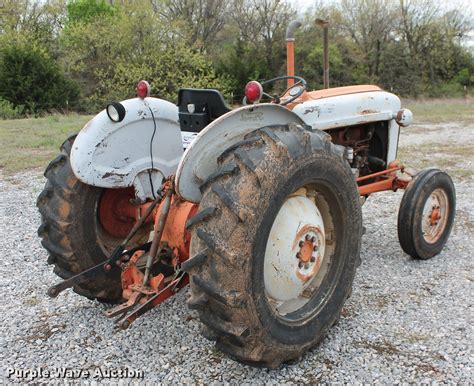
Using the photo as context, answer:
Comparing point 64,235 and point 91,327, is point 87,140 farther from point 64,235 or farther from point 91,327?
point 91,327

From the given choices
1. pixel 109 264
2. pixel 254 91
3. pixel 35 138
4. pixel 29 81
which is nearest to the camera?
pixel 254 91

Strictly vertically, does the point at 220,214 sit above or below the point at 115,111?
below

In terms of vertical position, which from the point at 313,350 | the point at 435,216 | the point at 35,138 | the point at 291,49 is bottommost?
the point at 35,138

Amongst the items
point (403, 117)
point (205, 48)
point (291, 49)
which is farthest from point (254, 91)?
point (205, 48)

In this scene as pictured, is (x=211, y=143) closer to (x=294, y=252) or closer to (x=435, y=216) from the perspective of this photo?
(x=294, y=252)

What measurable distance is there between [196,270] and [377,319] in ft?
4.86

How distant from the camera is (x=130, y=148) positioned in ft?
10.1

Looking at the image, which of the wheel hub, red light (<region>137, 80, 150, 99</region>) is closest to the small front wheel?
the wheel hub

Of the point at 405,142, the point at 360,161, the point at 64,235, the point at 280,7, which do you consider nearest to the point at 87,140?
the point at 64,235

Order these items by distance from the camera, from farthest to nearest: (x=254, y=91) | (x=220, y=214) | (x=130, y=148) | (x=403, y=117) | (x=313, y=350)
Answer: (x=403, y=117), (x=130, y=148), (x=313, y=350), (x=254, y=91), (x=220, y=214)

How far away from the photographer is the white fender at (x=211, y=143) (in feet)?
7.82

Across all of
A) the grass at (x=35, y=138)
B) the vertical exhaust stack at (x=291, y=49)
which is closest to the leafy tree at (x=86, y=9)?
the grass at (x=35, y=138)

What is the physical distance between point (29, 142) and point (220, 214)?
10.2 m

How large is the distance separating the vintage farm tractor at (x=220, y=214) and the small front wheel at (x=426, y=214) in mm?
817
